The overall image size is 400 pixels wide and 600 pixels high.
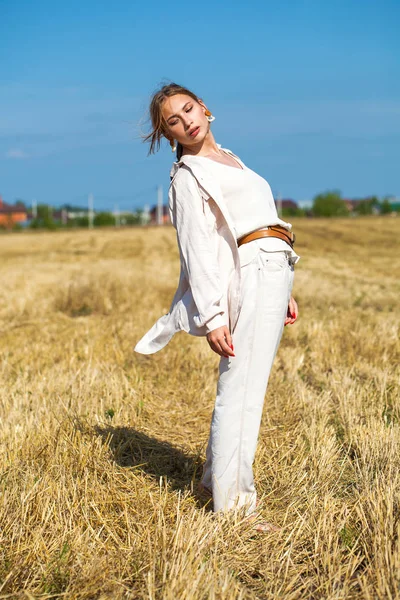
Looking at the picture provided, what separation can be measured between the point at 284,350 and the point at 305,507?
3456 mm

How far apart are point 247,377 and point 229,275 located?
0.44 m

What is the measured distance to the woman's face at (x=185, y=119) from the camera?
315 centimetres

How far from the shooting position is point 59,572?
2.59 metres

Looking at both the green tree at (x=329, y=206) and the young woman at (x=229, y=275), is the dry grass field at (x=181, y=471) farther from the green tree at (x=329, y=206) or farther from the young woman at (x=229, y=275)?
the green tree at (x=329, y=206)

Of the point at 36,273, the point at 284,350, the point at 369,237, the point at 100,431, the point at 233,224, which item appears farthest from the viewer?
the point at 369,237

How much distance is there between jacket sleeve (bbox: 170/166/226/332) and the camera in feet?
9.78

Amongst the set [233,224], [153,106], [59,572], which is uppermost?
[153,106]

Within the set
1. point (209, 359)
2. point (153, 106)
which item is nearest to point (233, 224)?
point (153, 106)

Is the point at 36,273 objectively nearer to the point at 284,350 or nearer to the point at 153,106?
the point at 284,350

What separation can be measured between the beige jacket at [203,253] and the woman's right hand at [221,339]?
0.07ft

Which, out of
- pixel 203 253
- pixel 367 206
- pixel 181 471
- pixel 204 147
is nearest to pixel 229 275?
pixel 203 253

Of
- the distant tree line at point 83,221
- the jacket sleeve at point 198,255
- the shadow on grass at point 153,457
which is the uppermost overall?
the distant tree line at point 83,221

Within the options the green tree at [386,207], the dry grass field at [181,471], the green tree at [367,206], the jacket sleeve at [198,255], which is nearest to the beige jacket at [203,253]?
the jacket sleeve at [198,255]

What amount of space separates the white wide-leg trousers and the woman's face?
0.59m
